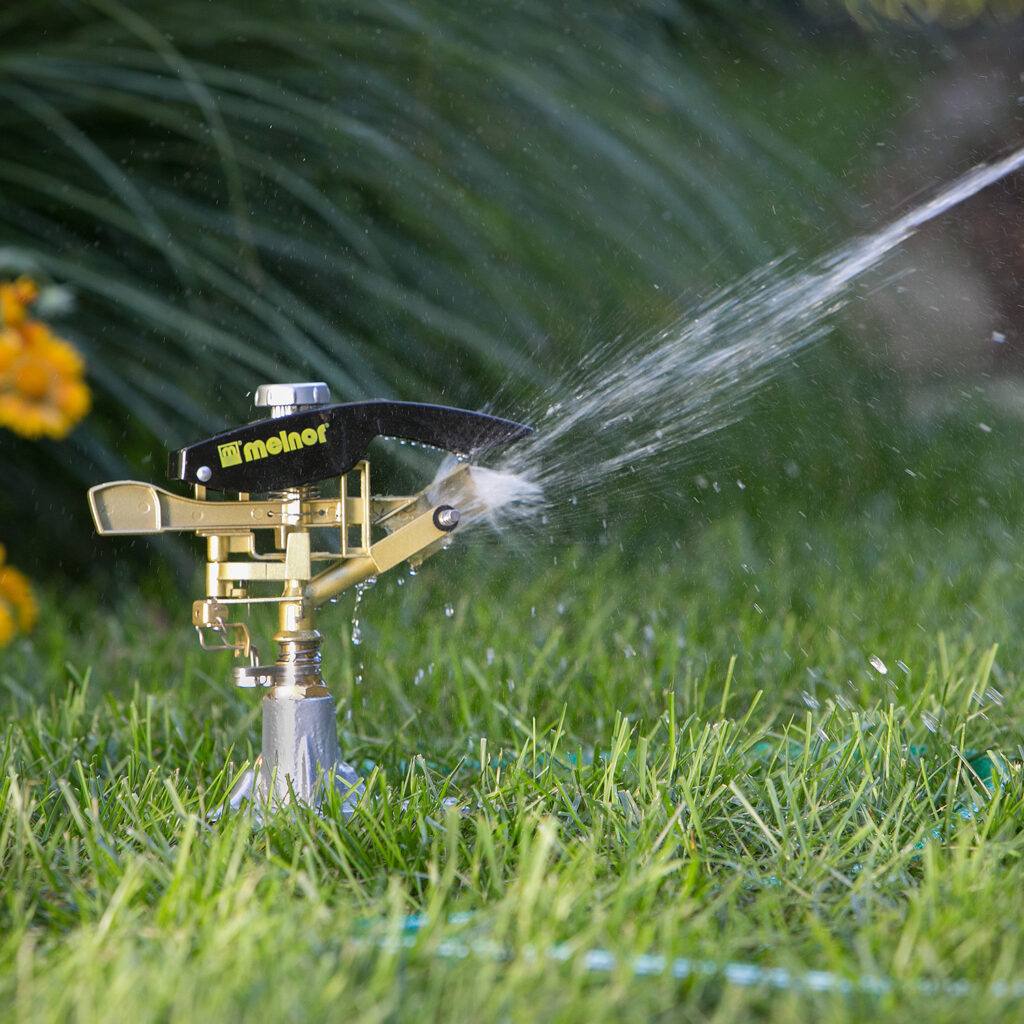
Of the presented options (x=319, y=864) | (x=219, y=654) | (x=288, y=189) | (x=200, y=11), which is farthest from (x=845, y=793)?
(x=200, y=11)

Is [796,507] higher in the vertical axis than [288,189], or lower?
lower

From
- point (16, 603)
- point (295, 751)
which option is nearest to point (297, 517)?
point (295, 751)

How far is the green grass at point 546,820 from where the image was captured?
0.78 metres

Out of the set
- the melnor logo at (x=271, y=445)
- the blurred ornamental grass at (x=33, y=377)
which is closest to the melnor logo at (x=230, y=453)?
the melnor logo at (x=271, y=445)

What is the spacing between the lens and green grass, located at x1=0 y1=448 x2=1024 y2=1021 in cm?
78

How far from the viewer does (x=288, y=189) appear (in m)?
2.01

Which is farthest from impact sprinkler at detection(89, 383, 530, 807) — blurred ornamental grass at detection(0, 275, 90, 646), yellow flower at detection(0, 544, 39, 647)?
yellow flower at detection(0, 544, 39, 647)

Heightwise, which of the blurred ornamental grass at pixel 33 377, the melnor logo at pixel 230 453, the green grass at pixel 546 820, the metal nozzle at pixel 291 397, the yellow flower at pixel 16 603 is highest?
the blurred ornamental grass at pixel 33 377

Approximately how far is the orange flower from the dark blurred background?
10cm

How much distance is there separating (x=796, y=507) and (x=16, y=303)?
1648mm

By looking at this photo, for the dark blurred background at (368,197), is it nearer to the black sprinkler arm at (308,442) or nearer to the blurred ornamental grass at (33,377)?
the blurred ornamental grass at (33,377)

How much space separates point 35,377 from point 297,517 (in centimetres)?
80

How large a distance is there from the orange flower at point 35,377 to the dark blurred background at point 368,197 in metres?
0.10

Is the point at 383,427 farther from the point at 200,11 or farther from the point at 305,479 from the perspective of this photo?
the point at 200,11
